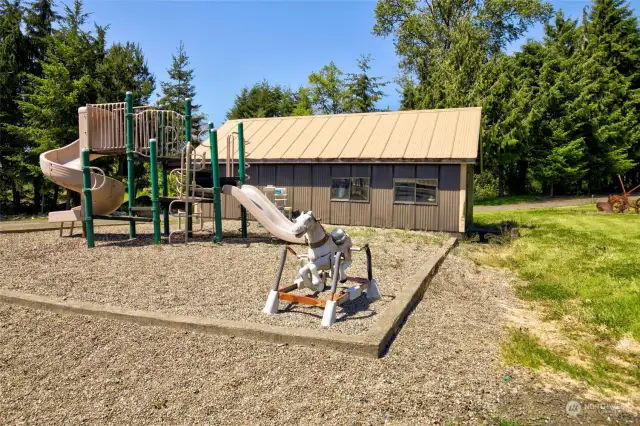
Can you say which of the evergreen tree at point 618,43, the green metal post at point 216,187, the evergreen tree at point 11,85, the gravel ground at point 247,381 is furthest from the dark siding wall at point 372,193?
the evergreen tree at point 618,43

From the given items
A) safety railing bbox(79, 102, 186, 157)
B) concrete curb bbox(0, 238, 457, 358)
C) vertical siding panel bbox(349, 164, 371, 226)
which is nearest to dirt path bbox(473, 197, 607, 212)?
vertical siding panel bbox(349, 164, 371, 226)

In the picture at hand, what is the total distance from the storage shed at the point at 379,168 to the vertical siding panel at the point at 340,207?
1.5 inches

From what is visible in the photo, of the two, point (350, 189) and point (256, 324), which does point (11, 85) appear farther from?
point (256, 324)

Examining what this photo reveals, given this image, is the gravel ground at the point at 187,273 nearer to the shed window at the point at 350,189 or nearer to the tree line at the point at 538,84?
the shed window at the point at 350,189

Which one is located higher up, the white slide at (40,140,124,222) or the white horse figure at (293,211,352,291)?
the white slide at (40,140,124,222)

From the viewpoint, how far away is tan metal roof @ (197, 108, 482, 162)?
48.7ft

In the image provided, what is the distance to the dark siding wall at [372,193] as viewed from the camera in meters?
14.5

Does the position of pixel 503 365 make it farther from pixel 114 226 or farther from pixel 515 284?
pixel 114 226

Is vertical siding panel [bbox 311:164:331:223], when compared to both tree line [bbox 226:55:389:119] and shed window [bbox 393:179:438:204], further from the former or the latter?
tree line [bbox 226:55:389:119]

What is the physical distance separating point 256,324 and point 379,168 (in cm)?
1135

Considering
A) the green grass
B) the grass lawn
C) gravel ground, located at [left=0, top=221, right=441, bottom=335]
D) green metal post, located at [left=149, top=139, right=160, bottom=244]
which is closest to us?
the grass lawn

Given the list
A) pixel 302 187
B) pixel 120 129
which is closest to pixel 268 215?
pixel 120 129

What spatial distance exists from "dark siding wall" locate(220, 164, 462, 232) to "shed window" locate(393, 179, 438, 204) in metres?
0.15

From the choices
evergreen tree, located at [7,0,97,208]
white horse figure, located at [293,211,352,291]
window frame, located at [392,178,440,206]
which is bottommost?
white horse figure, located at [293,211,352,291]
